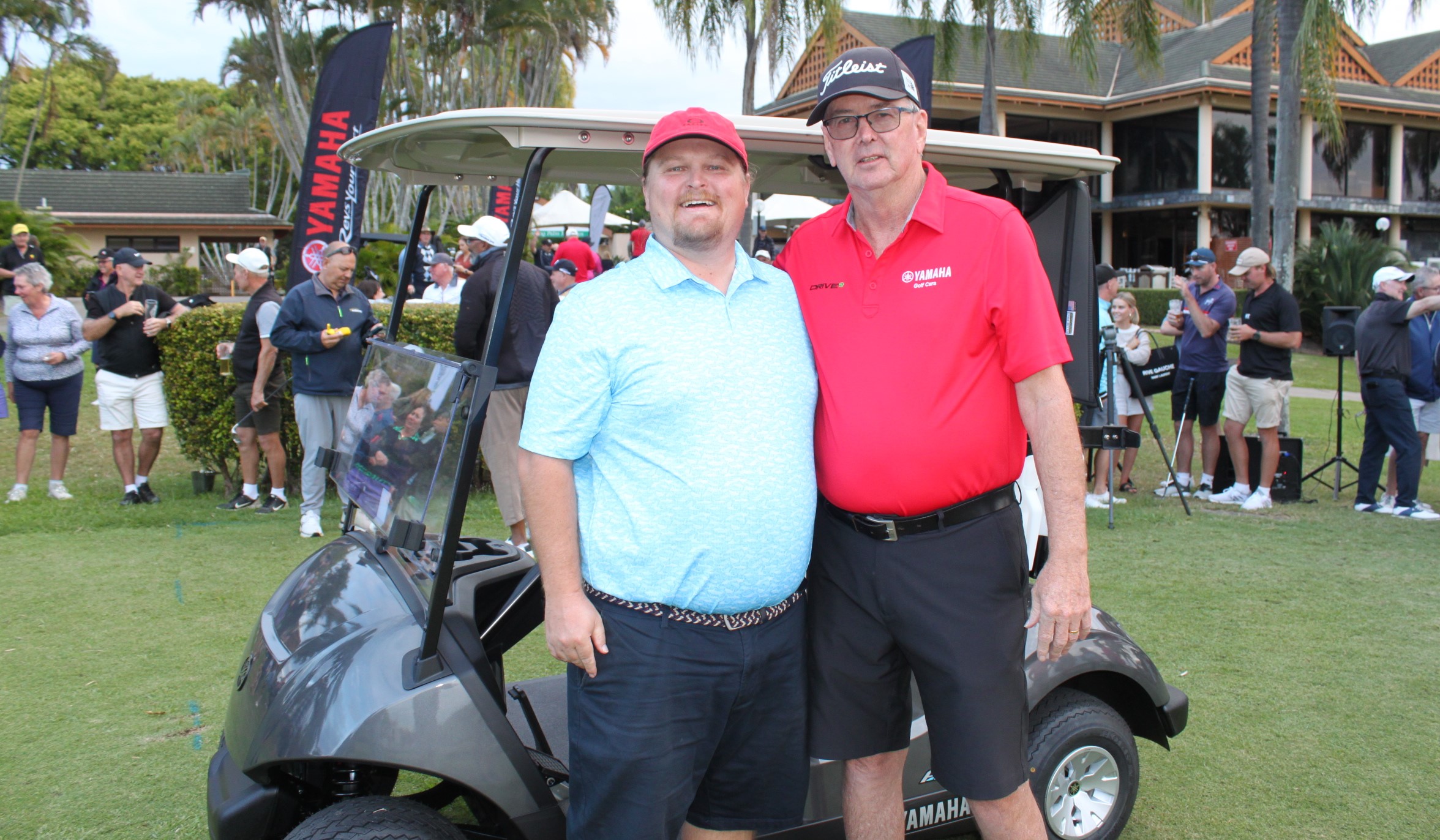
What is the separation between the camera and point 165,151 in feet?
175

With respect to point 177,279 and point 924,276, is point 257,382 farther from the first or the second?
point 177,279

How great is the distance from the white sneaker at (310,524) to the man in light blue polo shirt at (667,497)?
4842 millimetres

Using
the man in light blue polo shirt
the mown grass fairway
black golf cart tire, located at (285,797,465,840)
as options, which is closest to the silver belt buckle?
the man in light blue polo shirt

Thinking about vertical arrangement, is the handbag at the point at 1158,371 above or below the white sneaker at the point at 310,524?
above

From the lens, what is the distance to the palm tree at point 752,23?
15000 mm

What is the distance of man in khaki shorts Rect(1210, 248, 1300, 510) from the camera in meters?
7.70

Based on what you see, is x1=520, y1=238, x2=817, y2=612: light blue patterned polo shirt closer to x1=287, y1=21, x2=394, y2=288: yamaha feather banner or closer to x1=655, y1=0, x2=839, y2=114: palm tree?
x1=287, y1=21, x2=394, y2=288: yamaha feather banner

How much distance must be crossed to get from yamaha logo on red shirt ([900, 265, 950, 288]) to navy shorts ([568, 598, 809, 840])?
76 cm

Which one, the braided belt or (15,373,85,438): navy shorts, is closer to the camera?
the braided belt

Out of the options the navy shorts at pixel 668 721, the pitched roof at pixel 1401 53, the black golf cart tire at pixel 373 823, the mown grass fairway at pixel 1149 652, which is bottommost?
the mown grass fairway at pixel 1149 652

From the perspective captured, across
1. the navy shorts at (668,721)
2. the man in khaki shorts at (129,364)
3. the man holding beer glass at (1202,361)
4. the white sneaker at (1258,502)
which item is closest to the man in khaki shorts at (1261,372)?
the white sneaker at (1258,502)

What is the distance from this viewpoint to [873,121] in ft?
7.30

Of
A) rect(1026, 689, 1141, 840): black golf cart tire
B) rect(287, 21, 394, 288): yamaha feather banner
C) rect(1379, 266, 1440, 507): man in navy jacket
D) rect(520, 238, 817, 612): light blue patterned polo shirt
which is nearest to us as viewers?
rect(520, 238, 817, 612): light blue patterned polo shirt

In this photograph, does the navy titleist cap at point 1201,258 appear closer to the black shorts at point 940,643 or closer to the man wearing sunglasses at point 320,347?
the man wearing sunglasses at point 320,347
